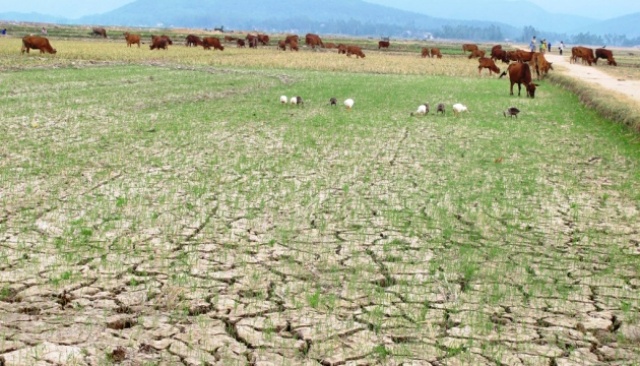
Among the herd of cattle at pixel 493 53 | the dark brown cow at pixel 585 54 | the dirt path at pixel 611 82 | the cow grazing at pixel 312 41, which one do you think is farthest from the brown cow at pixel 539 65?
the cow grazing at pixel 312 41

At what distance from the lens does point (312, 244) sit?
19.3 ft

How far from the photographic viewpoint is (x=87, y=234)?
5844mm

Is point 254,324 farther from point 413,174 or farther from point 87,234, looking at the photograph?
point 413,174

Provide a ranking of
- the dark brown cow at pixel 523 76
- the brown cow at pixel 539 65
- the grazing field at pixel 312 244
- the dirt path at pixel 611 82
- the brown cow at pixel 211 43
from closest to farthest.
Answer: the grazing field at pixel 312 244 < the dark brown cow at pixel 523 76 < the dirt path at pixel 611 82 < the brown cow at pixel 539 65 < the brown cow at pixel 211 43

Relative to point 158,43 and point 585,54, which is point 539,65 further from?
point 158,43

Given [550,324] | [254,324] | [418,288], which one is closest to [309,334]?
[254,324]

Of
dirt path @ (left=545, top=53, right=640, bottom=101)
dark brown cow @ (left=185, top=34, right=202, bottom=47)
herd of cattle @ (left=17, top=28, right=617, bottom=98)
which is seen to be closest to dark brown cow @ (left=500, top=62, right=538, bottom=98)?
herd of cattle @ (left=17, top=28, right=617, bottom=98)

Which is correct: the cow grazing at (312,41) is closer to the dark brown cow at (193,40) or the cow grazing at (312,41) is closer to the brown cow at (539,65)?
the dark brown cow at (193,40)

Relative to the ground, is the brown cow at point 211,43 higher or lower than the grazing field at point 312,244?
higher

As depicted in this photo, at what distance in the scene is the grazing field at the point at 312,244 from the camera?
411cm

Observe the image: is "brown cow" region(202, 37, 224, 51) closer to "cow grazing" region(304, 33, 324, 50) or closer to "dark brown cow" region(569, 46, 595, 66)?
"cow grazing" region(304, 33, 324, 50)

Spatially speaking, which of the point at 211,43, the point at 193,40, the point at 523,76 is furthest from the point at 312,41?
the point at 523,76

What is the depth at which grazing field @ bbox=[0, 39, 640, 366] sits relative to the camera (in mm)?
4113

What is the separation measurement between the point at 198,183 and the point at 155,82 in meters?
13.4
